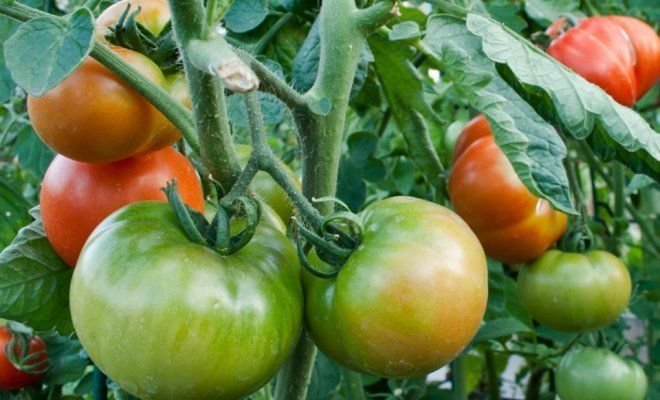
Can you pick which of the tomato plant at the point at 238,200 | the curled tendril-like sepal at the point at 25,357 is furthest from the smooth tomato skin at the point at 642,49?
the curled tendril-like sepal at the point at 25,357

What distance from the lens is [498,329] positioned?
4.53 feet

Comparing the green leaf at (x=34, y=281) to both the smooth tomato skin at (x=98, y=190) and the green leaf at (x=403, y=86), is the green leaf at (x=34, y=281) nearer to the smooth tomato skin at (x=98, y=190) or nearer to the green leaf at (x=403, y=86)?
the smooth tomato skin at (x=98, y=190)

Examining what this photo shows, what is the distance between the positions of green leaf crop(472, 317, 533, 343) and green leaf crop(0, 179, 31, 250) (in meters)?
0.77

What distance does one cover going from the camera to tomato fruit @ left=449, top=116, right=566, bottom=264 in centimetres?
114

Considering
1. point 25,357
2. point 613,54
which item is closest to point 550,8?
point 613,54

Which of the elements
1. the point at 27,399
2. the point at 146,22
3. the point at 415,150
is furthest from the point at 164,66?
the point at 27,399

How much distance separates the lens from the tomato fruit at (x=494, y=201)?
3.75ft

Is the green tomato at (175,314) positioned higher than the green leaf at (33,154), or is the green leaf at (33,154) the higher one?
the green tomato at (175,314)

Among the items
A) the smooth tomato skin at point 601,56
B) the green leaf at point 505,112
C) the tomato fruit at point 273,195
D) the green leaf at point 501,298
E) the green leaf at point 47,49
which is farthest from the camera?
the green leaf at point 501,298

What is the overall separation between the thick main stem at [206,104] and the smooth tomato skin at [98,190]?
0.06 metres

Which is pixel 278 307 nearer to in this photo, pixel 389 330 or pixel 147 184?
pixel 389 330

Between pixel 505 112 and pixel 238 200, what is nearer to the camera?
pixel 238 200

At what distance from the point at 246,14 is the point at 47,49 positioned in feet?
1.64

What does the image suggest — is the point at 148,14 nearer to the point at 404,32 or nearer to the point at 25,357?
the point at 404,32
